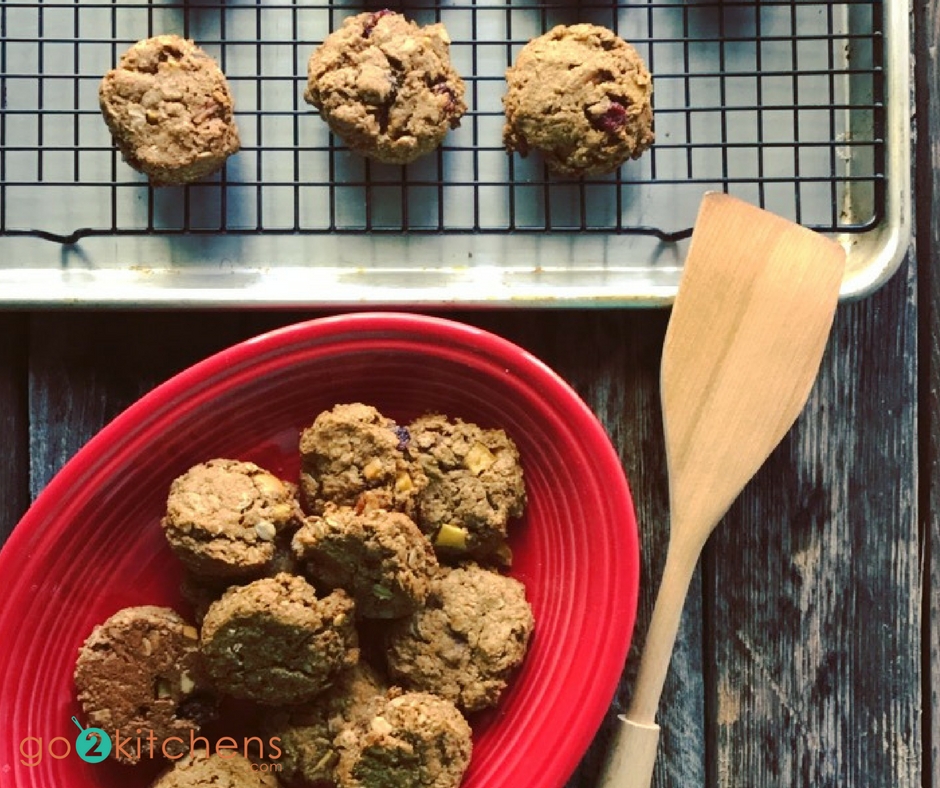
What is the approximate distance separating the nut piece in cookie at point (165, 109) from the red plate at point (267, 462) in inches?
11.0

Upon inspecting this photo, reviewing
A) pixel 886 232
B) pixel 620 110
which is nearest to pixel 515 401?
pixel 620 110

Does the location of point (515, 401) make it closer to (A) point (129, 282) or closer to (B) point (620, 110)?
(B) point (620, 110)

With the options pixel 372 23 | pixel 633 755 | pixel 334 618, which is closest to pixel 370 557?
pixel 334 618

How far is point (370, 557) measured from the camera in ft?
4.47

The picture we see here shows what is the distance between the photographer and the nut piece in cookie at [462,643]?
1431 mm

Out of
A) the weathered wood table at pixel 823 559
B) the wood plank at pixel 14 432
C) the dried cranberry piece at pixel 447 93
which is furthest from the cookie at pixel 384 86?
the wood plank at pixel 14 432

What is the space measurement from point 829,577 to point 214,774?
0.97m

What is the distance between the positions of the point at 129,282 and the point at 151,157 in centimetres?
21

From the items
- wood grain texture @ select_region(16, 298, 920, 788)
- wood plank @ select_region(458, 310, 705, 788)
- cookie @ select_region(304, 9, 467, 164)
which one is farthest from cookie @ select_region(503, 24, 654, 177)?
wood grain texture @ select_region(16, 298, 920, 788)

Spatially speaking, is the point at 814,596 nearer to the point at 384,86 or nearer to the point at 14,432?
the point at 384,86

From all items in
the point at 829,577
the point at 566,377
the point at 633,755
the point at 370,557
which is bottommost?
the point at 633,755

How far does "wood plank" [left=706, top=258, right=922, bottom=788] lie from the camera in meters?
1.66

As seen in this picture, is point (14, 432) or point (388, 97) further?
point (14, 432)

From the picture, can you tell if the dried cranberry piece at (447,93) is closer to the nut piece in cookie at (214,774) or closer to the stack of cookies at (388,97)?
the stack of cookies at (388,97)
